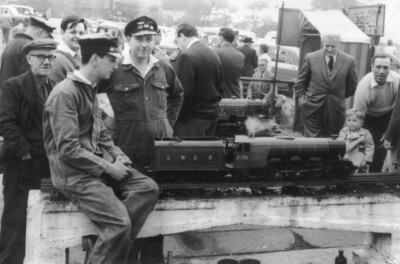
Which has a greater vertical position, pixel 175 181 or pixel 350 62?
pixel 350 62

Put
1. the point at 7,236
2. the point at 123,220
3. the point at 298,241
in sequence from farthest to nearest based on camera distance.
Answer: the point at 298,241, the point at 7,236, the point at 123,220

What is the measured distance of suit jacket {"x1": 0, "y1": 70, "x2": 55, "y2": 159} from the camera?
15.0 feet

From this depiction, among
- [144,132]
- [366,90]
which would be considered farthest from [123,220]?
[366,90]

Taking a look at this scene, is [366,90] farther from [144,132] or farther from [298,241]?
[144,132]

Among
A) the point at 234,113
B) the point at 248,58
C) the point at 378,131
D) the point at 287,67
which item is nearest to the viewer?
the point at 378,131

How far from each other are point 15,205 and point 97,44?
6.33ft

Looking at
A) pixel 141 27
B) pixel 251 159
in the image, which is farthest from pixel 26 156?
pixel 251 159

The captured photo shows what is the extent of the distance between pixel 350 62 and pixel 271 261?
10.5ft

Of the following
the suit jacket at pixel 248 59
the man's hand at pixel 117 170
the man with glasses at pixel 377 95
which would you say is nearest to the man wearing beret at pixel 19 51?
the man's hand at pixel 117 170

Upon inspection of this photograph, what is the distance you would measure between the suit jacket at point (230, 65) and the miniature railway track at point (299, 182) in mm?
3817

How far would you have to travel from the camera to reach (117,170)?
3840 millimetres

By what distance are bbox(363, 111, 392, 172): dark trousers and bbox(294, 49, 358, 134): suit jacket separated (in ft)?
1.45

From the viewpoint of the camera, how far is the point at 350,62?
7.04m

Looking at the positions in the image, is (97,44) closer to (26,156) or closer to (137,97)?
(137,97)
